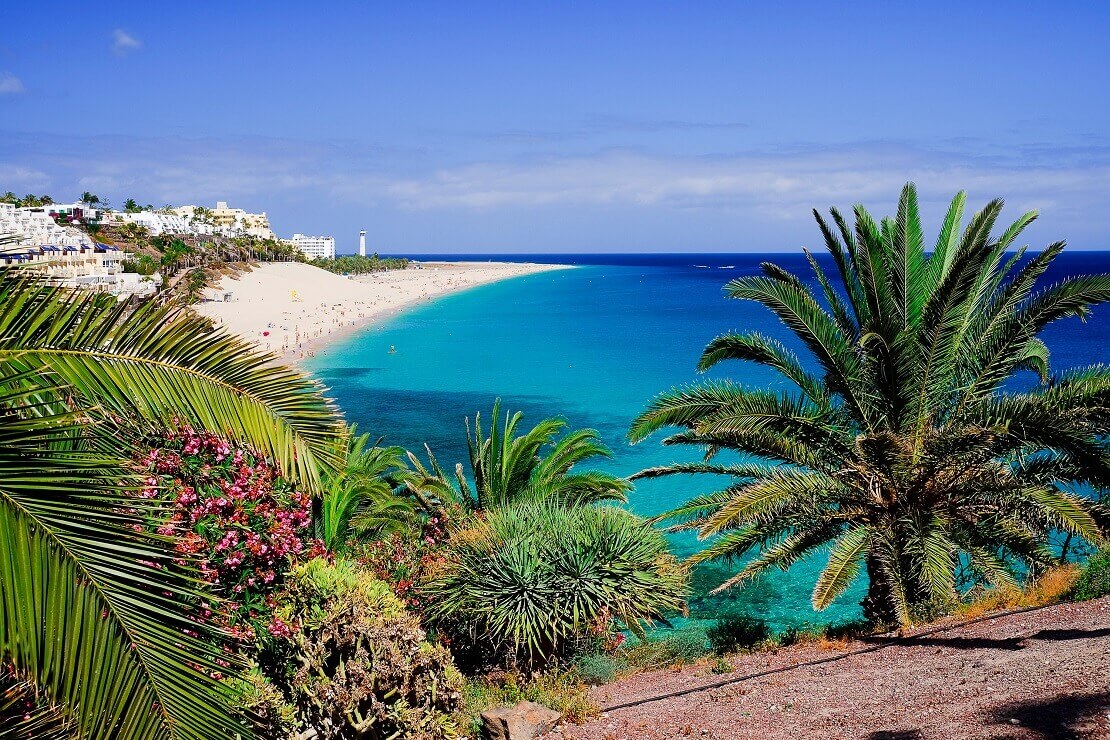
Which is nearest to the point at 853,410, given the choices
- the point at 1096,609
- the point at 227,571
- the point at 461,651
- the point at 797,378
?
the point at 797,378

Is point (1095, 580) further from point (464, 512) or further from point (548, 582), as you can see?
point (464, 512)

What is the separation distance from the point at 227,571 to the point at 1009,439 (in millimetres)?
7326

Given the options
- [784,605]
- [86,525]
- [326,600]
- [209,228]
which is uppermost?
[209,228]

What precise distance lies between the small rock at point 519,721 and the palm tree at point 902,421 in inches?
100

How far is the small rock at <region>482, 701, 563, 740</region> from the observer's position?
6980 millimetres

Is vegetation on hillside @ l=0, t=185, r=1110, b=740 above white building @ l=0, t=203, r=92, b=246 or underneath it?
underneath

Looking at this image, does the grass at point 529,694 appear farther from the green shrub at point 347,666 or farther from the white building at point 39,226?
the white building at point 39,226

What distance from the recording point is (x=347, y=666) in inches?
242

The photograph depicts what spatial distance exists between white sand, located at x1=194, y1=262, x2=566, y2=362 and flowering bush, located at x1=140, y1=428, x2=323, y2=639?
3381cm

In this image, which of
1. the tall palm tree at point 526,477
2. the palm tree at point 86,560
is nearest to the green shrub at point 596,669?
the tall palm tree at point 526,477

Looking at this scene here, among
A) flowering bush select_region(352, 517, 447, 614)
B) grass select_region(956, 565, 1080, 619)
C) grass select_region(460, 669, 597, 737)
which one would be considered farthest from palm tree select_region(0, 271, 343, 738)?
grass select_region(956, 565, 1080, 619)

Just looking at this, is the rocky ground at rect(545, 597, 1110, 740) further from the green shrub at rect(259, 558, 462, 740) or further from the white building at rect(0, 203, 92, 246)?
the white building at rect(0, 203, 92, 246)

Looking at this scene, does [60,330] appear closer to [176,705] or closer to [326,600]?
[176,705]

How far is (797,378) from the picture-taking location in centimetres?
997
